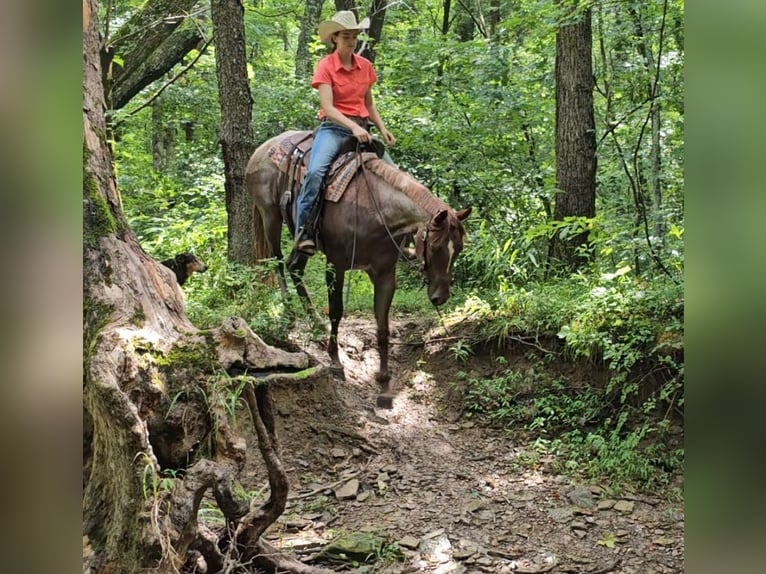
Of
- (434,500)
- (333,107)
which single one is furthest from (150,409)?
(333,107)

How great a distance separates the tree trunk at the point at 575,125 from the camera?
770cm

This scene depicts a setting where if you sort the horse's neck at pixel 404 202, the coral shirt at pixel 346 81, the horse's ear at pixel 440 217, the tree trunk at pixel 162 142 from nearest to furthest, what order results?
the horse's ear at pixel 440 217 → the horse's neck at pixel 404 202 → the coral shirt at pixel 346 81 → the tree trunk at pixel 162 142

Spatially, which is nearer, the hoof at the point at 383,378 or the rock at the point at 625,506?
the rock at the point at 625,506

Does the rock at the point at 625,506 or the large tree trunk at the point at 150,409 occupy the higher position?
the large tree trunk at the point at 150,409

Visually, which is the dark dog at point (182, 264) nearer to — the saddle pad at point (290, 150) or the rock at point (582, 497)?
the saddle pad at point (290, 150)

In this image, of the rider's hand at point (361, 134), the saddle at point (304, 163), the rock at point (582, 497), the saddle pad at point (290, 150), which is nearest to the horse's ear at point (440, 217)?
the saddle at point (304, 163)

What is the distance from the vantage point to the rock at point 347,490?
429cm

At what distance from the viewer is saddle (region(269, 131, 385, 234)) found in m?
5.86

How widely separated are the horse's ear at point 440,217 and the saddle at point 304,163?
959 mm

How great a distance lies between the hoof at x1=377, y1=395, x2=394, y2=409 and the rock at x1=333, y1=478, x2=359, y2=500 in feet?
4.10

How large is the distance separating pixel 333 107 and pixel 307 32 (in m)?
8.06

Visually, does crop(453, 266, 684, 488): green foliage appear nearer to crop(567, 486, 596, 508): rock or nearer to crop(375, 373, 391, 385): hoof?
crop(567, 486, 596, 508): rock

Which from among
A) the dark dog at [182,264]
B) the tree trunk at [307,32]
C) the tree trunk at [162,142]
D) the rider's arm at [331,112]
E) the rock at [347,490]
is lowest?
the rock at [347,490]

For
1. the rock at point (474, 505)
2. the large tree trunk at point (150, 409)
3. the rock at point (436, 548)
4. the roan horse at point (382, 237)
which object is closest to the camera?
the large tree trunk at point (150, 409)
